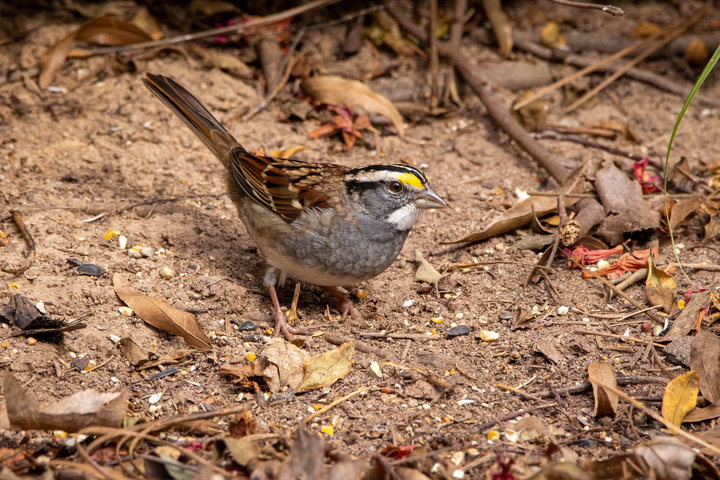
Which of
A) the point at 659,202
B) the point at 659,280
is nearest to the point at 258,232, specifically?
the point at 659,280

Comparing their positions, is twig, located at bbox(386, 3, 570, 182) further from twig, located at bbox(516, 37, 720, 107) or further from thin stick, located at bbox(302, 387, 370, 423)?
thin stick, located at bbox(302, 387, 370, 423)

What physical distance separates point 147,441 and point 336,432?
2.69 ft

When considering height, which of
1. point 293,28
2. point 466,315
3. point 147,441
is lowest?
point 466,315

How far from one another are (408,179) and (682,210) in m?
1.95

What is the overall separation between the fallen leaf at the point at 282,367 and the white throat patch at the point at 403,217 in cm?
90

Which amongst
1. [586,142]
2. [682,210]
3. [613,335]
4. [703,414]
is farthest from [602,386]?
[586,142]

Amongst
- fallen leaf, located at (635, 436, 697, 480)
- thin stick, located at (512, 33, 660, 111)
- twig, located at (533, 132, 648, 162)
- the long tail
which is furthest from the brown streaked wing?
thin stick, located at (512, 33, 660, 111)

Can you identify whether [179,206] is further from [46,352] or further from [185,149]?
[46,352]

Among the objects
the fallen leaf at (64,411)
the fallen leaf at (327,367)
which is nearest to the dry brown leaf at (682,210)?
the fallen leaf at (327,367)

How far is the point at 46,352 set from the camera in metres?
3.65

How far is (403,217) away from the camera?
4148mm

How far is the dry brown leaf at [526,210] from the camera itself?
4793mm

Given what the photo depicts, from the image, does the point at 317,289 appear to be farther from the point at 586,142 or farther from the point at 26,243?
the point at 586,142

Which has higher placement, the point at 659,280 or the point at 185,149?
the point at 185,149
